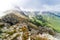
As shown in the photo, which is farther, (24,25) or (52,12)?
(52,12)

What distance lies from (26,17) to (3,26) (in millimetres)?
318

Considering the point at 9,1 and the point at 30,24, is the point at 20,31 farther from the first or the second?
the point at 9,1

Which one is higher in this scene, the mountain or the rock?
the mountain

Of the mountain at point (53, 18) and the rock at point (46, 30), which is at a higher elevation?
the mountain at point (53, 18)

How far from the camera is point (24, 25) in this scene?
88.0 inches

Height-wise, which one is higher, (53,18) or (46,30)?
(53,18)

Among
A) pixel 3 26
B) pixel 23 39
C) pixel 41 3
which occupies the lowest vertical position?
pixel 23 39

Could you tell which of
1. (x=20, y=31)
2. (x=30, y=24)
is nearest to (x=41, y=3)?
(x=30, y=24)

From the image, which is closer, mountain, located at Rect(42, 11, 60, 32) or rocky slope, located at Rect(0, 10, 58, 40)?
rocky slope, located at Rect(0, 10, 58, 40)

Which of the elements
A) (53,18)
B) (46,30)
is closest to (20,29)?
(46,30)

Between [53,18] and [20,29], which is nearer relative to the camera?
[20,29]

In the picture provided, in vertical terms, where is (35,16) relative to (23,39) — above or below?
above

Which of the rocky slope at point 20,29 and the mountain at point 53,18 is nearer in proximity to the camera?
the rocky slope at point 20,29

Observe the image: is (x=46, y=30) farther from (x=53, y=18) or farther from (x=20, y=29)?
(x=20, y=29)
